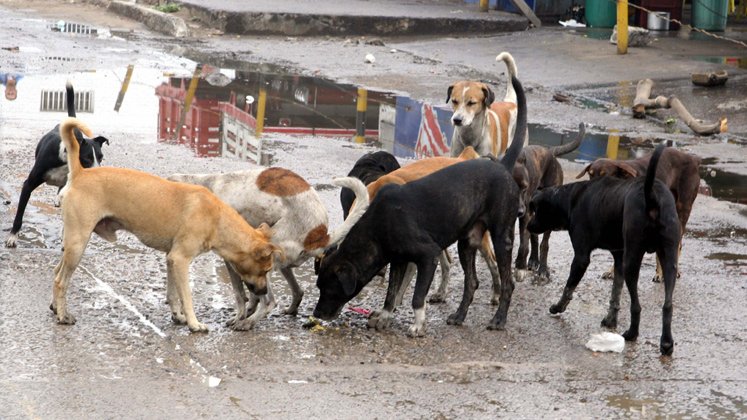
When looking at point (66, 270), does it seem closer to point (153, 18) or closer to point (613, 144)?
point (613, 144)

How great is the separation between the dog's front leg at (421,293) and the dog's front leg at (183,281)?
4.35ft

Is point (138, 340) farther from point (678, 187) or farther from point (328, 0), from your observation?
point (328, 0)

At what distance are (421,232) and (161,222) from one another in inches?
63.2

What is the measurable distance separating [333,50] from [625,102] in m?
6.54

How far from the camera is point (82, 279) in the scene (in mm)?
8281

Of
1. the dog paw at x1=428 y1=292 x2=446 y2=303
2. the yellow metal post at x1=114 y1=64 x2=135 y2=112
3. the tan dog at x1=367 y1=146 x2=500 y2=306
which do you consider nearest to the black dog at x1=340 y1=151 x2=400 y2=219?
the tan dog at x1=367 y1=146 x2=500 y2=306

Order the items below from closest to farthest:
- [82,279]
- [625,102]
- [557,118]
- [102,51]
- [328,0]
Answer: [82,279] < [557,118] < [625,102] < [102,51] < [328,0]

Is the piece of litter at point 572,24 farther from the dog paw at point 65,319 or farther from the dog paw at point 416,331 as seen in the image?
the dog paw at point 65,319

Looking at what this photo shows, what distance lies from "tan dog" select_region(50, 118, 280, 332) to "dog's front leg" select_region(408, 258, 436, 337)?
92 cm

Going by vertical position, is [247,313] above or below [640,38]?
below

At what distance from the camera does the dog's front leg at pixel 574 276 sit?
7884 mm

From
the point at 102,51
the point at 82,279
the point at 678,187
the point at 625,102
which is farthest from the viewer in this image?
the point at 102,51

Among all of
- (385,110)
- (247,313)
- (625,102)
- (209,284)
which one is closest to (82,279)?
(209,284)

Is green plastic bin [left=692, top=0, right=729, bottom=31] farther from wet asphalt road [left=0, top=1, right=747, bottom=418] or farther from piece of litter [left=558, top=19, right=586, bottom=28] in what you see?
wet asphalt road [left=0, top=1, right=747, bottom=418]
